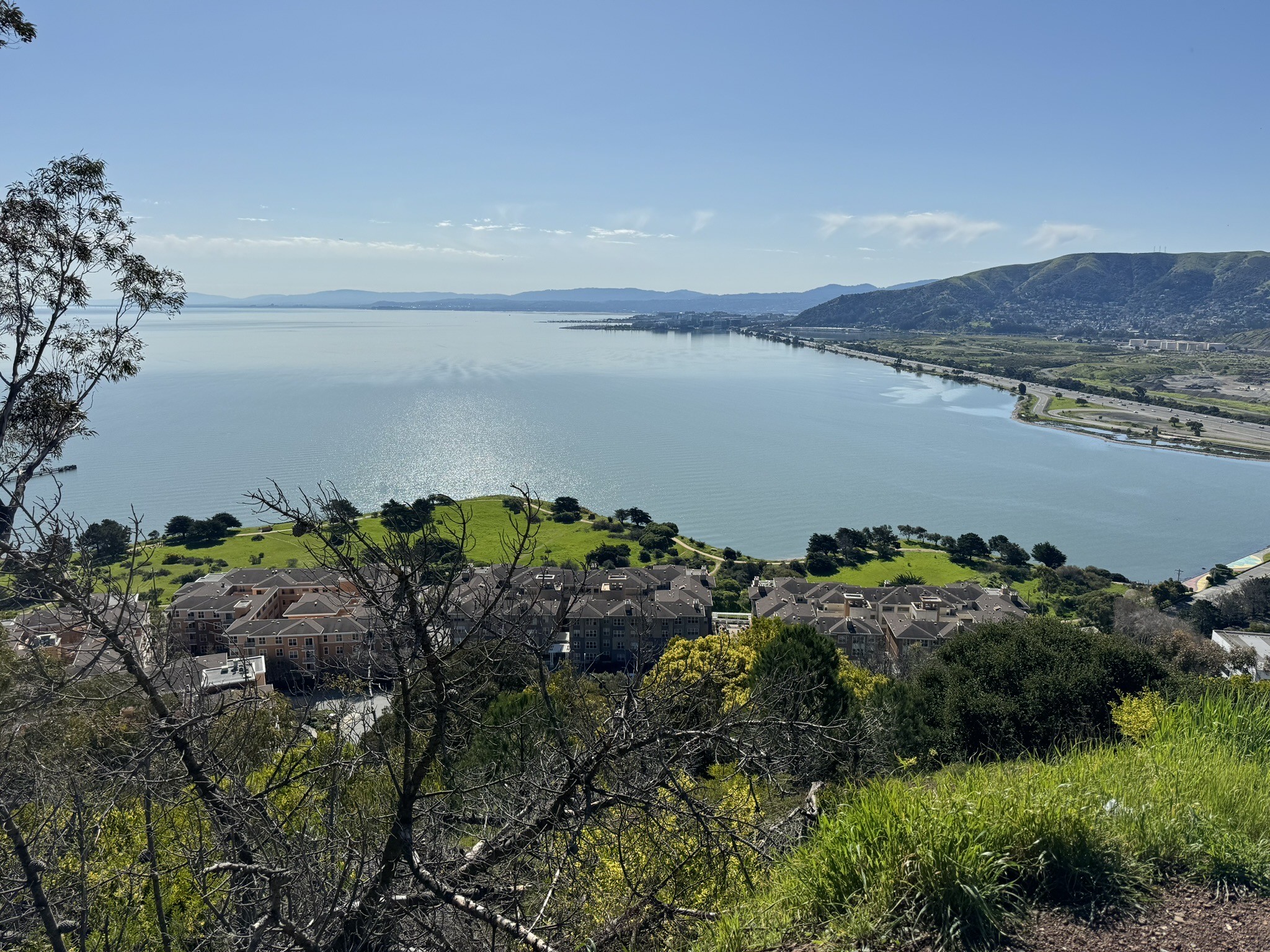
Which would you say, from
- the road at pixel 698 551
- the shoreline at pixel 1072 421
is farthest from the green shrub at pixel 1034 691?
the shoreline at pixel 1072 421

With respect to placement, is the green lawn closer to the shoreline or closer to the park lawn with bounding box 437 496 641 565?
the park lawn with bounding box 437 496 641 565

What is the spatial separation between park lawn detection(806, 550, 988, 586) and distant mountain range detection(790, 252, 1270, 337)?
122 m

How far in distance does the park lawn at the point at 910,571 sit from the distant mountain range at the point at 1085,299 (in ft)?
400

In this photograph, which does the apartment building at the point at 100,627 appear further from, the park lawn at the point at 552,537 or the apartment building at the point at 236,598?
the park lawn at the point at 552,537

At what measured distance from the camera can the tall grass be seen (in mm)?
2244

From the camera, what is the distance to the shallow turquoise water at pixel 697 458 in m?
33.0

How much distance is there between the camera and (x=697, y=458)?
143 feet

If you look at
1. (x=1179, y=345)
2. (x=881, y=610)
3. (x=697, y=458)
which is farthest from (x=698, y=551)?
(x=1179, y=345)

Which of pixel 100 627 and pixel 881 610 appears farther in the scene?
pixel 881 610

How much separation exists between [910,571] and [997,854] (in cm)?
2640

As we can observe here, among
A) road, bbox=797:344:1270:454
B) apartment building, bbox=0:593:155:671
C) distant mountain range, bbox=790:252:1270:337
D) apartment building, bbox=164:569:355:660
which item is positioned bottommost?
apartment building, bbox=164:569:355:660

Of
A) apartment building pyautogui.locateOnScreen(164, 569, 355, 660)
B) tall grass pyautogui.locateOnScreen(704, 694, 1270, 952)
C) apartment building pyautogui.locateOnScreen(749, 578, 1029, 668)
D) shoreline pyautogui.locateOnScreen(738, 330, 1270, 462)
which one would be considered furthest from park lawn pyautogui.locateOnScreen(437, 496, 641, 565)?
shoreline pyautogui.locateOnScreen(738, 330, 1270, 462)

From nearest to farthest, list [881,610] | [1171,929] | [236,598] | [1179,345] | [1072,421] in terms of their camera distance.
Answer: [1171,929] < [236,598] < [881,610] < [1072,421] < [1179,345]

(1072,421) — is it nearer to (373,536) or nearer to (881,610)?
(881,610)
